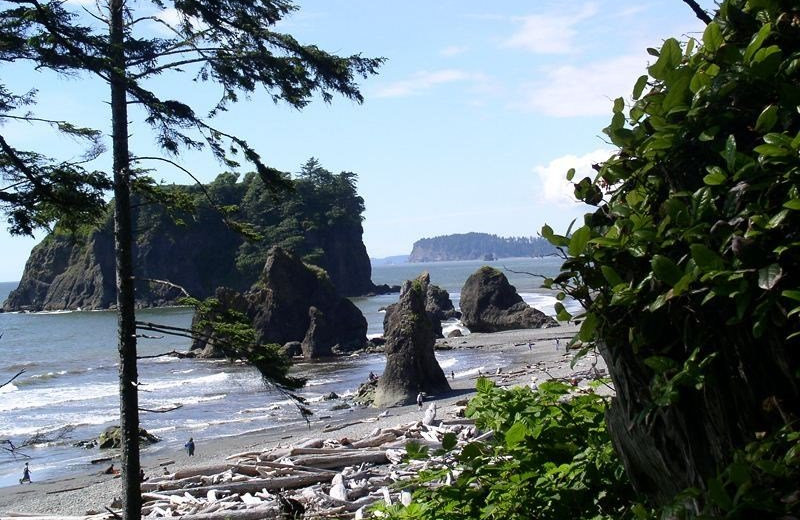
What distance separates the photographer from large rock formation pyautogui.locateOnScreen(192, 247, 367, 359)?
5050 cm

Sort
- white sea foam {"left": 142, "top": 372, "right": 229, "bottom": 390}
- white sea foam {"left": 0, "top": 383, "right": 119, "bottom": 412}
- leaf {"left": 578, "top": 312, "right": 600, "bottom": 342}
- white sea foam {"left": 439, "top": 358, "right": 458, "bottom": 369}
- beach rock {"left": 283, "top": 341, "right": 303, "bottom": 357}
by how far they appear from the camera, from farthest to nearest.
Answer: beach rock {"left": 283, "top": 341, "right": 303, "bottom": 357}, white sea foam {"left": 142, "top": 372, "right": 229, "bottom": 390}, white sea foam {"left": 439, "top": 358, "right": 458, "bottom": 369}, white sea foam {"left": 0, "top": 383, "right": 119, "bottom": 412}, leaf {"left": 578, "top": 312, "right": 600, "bottom": 342}

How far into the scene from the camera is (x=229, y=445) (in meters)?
21.3

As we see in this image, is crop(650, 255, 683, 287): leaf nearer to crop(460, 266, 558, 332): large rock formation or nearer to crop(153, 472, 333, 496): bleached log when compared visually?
crop(153, 472, 333, 496): bleached log

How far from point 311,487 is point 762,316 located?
22.7 feet

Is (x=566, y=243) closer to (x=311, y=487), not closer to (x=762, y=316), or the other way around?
(x=762, y=316)

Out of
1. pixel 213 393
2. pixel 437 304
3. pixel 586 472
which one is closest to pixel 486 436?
pixel 586 472

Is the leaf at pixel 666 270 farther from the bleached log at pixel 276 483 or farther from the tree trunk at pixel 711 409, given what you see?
the bleached log at pixel 276 483

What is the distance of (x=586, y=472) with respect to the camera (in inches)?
109

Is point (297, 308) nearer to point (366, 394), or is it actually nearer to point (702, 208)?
point (366, 394)

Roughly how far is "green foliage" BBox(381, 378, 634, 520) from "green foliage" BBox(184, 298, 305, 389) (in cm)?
461

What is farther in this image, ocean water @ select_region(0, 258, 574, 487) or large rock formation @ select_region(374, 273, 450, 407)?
large rock formation @ select_region(374, 273, 450, 407)

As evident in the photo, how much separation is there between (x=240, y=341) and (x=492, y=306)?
160ft

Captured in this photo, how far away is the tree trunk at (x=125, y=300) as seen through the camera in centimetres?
790

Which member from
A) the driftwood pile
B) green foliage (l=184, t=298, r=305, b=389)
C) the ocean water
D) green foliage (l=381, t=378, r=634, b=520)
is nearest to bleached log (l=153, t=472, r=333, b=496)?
the driftwood pile
